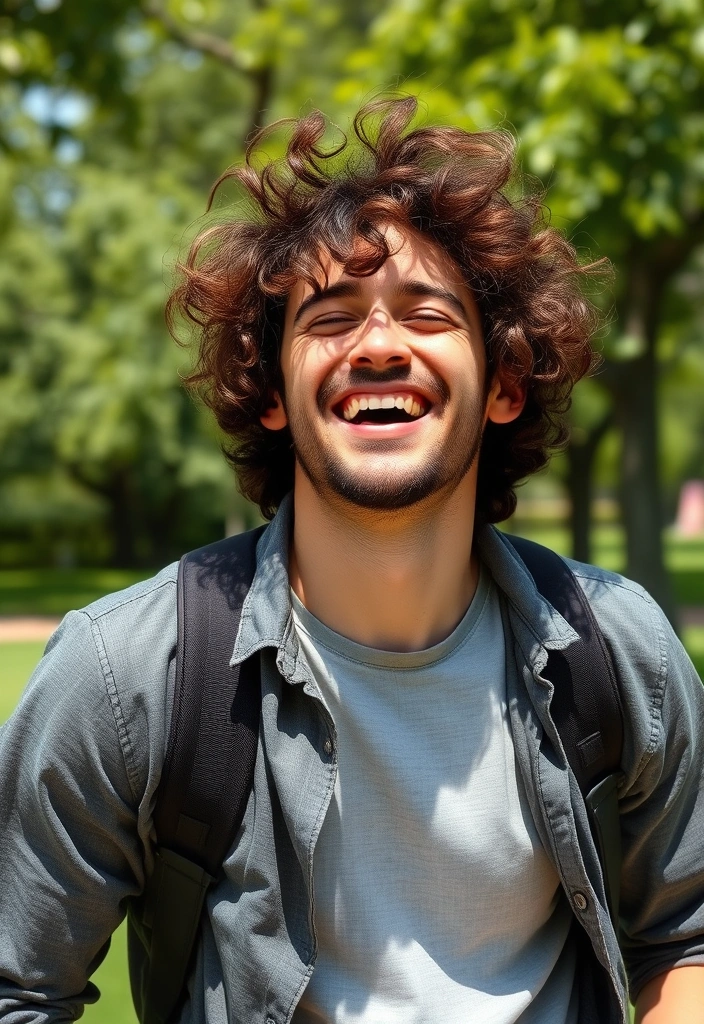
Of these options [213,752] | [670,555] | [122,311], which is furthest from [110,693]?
[670,555]

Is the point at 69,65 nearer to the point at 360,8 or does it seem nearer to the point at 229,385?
the point at 229,385

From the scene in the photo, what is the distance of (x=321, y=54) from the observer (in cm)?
2298

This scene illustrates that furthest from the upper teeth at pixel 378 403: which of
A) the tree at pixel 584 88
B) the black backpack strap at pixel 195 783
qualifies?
the tree at pixel 584 88

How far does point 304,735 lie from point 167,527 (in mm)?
27177

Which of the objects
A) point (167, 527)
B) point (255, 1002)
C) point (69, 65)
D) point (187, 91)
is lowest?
point (167, 527)

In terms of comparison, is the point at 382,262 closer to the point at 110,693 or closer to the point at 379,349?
the point at 379,349

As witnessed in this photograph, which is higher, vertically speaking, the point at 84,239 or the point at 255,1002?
the point at 84,239

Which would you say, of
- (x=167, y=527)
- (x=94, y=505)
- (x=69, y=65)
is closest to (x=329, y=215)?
(x=69, y=65)

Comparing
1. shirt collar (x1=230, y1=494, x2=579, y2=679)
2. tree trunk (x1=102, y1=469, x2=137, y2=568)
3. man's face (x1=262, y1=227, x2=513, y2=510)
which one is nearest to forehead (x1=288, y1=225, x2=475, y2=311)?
man's face (x1=262, y1=227, x2=513, y2=510)

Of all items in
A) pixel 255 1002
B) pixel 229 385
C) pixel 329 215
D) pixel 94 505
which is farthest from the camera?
pixel 94 505

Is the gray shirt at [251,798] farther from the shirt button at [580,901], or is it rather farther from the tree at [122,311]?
the tree at [122,311]

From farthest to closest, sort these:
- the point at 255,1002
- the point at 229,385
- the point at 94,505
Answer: the point at 94,505 < the point at 229,385 < the point at 255,1002

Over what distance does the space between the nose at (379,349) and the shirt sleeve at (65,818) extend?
1.96 feet

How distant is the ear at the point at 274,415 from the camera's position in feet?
8.11
